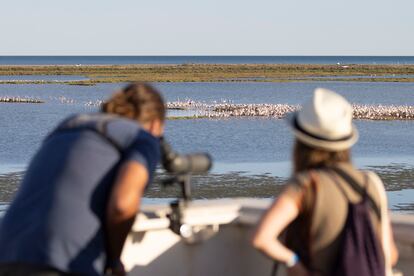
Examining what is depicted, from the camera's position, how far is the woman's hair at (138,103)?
12.6 feet

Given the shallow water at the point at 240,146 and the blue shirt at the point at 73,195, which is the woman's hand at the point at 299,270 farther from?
the shallow water at the point at 240,146

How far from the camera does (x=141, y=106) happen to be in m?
3.85

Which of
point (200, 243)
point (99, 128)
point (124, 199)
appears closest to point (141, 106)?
point (99, 128)

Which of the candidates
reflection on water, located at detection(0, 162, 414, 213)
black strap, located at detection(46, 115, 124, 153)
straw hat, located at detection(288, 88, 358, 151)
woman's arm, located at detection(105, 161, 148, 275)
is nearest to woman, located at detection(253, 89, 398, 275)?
straw hat, located at detection(288, 88, 358, 151)

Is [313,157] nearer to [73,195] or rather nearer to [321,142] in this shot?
[321,142]

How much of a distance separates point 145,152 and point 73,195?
0.99ft

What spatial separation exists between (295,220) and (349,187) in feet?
0.75

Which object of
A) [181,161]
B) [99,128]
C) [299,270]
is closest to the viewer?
[299,270]

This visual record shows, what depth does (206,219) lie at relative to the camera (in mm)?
5625

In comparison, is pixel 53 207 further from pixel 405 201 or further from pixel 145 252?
pixel 405 201

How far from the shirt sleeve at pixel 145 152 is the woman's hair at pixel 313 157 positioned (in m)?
0.52

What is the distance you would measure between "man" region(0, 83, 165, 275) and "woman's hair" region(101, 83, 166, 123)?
0.42 ft

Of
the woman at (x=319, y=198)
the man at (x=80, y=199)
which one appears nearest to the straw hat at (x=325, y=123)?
the woman at (x=319, y=198)

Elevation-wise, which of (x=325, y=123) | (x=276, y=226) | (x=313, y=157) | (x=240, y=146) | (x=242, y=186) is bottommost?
(x=240, y=146)
